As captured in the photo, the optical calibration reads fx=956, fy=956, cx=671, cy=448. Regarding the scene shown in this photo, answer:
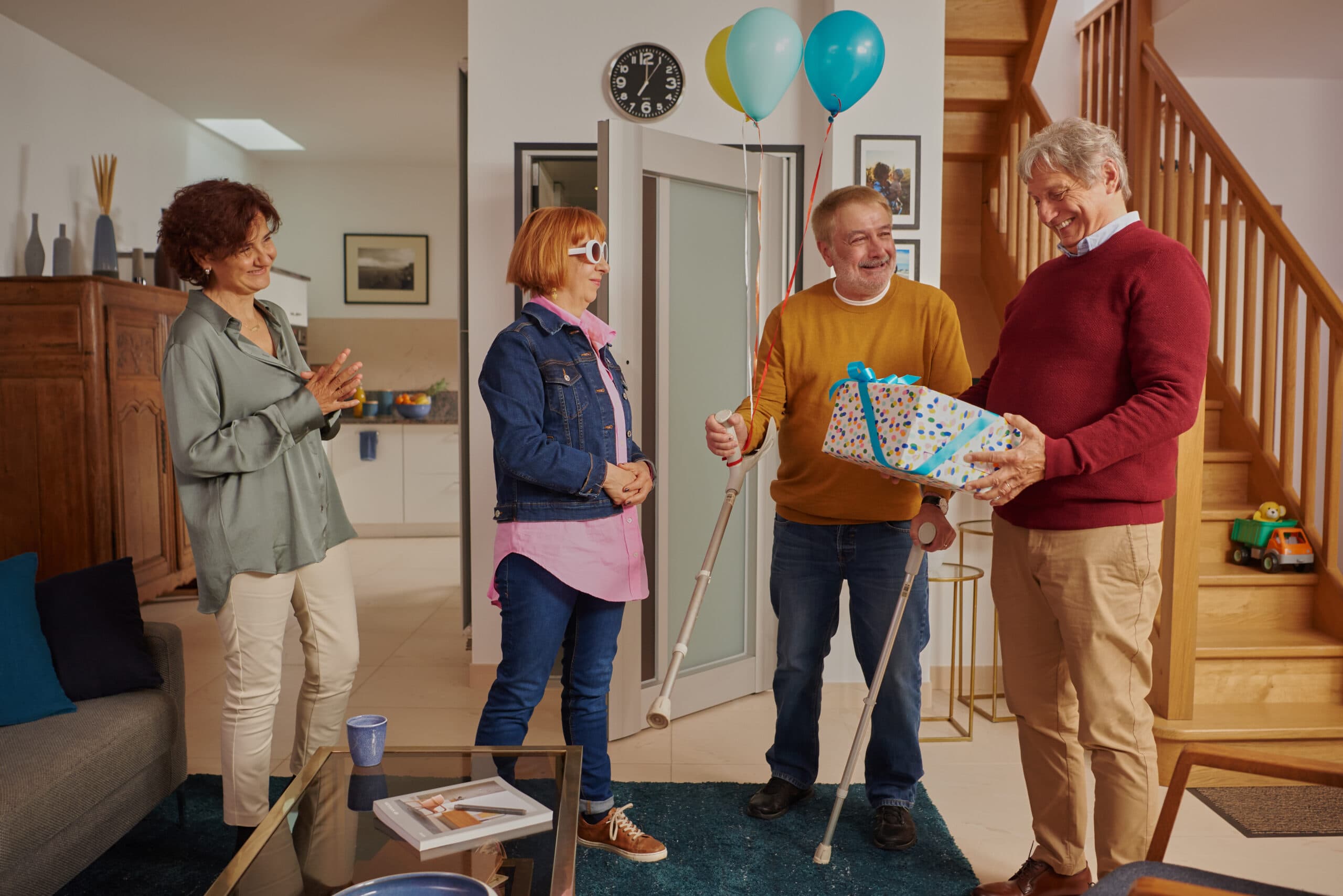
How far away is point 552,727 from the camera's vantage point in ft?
10.7

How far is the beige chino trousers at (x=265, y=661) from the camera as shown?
2.06m

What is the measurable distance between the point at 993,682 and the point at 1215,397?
1.62 metres

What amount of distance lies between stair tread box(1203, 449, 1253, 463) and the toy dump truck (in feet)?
1.02

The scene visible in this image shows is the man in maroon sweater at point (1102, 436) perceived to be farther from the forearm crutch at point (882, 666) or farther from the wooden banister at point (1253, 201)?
the wooden banister at point (1253, 201)

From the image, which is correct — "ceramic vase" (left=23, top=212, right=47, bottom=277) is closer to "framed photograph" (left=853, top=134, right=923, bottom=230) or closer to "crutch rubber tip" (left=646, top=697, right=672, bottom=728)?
"framed photograph" (left=853, top=134, right=923, bottom=230)

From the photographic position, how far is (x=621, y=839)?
2281 mm

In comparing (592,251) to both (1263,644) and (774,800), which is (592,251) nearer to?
(774,800)

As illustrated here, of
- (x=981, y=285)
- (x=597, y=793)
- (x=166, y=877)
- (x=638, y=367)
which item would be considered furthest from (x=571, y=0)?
(x=166, y=877)

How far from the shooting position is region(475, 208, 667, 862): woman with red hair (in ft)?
6.82

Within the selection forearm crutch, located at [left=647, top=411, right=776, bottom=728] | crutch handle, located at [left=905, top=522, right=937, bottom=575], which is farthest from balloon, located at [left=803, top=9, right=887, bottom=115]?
crutch handle, located at [left=905, top=522, right=937, bottom=575]

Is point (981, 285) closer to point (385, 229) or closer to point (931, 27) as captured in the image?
point (931, 27)

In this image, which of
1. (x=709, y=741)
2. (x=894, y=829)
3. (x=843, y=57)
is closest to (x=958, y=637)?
(x=709, y=741)

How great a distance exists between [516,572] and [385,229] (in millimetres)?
6359

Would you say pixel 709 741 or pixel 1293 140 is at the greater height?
pixel 1293 140
